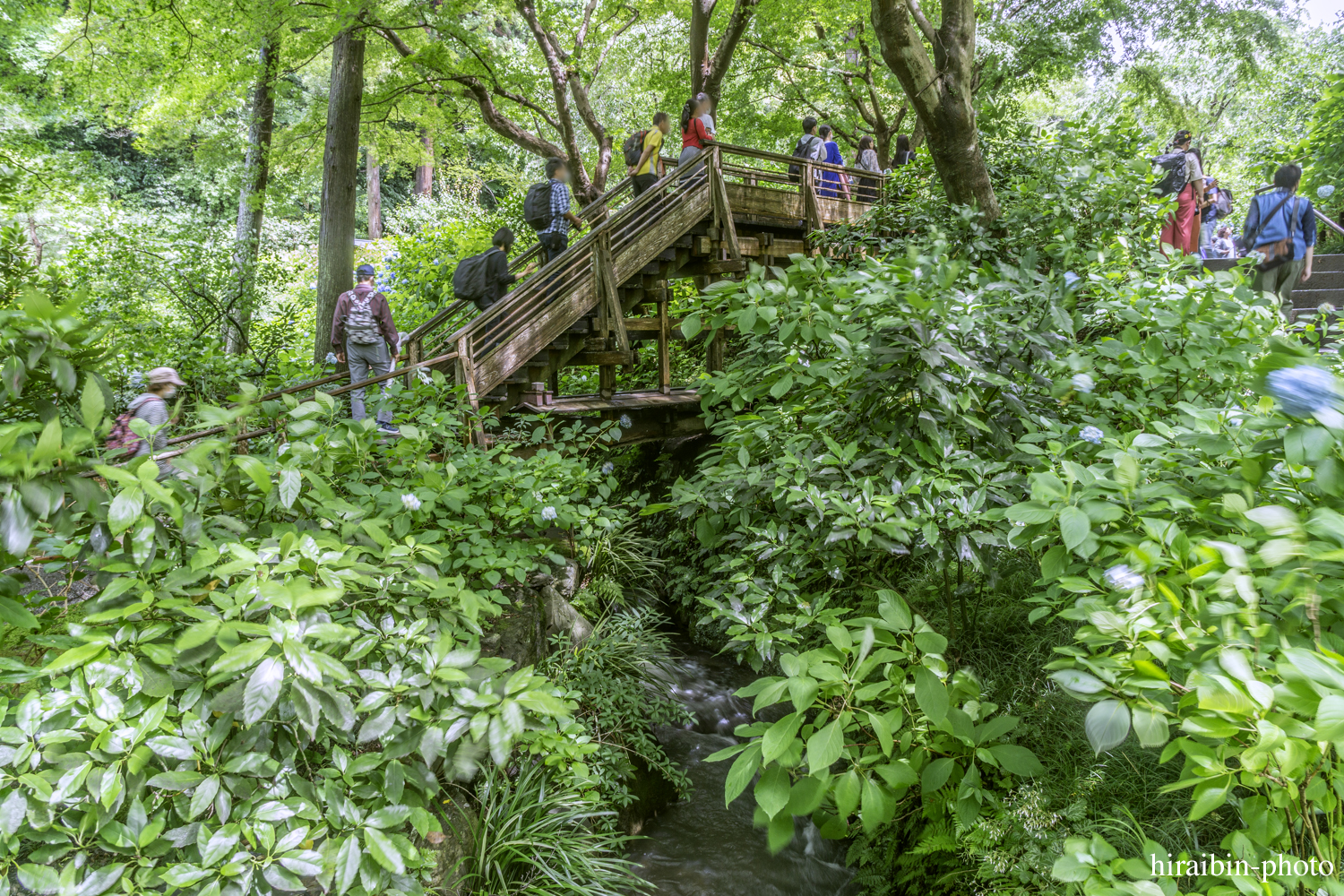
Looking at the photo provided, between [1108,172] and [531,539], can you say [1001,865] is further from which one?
[1108,172]

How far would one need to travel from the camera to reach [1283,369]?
4.74 ft

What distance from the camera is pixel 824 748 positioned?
1753 mm

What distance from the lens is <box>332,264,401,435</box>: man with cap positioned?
7.31 m

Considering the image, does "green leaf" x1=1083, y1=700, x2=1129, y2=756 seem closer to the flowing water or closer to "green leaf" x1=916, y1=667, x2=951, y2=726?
"green leaf" x1=916, y1=667, x2=951, y2=726

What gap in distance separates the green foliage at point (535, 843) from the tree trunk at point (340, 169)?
6.14 meters

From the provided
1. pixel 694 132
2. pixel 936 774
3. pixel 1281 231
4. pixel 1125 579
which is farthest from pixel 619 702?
pixel 1281 231

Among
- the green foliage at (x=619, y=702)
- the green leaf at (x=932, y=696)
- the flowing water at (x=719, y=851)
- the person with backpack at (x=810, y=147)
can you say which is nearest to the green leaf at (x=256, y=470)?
the green leaf at (x=932, y=696)

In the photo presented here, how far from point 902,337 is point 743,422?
111 centimetres

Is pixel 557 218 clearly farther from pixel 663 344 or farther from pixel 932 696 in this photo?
pixel 932 696

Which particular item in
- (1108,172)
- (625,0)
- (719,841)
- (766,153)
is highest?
(625,0)

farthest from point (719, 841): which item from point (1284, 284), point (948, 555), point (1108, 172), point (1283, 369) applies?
point (1284, 284)

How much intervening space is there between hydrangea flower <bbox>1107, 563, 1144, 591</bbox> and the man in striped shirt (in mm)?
7571

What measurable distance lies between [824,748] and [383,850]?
1039 millimetres

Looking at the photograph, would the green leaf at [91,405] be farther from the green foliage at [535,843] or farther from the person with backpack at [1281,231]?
the person with backpack at [1281,231]
